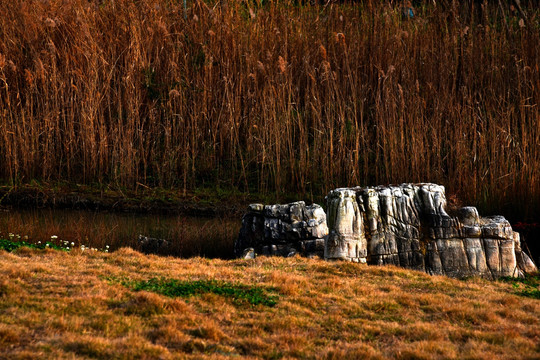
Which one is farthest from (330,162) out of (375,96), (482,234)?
(482,234)

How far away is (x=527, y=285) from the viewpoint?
19.1ft

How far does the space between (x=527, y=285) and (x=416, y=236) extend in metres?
1.13

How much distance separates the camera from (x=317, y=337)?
3961mm

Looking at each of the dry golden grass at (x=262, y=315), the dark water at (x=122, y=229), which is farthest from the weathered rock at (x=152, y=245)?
the dry golden grass at (x=262, y=315)

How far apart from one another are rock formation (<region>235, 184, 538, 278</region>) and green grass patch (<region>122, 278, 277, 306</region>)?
1521mm

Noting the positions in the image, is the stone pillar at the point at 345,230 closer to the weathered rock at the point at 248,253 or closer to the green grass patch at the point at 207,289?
the weathered rock at the point at 248,253

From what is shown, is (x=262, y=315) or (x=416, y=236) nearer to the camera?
(x=262, y=315)

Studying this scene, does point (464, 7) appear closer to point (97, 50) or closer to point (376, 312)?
point (97, 50)

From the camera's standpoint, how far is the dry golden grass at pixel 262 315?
3635 millimetres

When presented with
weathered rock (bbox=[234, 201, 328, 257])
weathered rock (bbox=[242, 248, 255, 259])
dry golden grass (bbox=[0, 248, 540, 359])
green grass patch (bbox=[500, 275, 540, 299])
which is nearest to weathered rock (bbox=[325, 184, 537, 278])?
green grass patch (bbox=[500, 275, 540, 299])

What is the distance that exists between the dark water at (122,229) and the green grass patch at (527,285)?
3014 mm

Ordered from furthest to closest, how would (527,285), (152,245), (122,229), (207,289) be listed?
(122,229)
(152,245)
(527,285)
(207,289)

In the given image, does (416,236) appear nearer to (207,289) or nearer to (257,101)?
(207,289)

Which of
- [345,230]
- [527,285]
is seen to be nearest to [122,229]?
[345,230]
